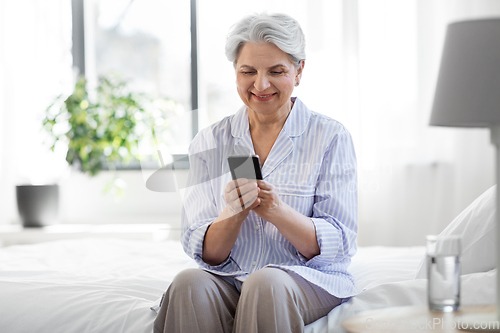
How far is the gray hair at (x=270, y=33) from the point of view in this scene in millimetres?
1279

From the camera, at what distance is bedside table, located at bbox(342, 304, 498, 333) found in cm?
79

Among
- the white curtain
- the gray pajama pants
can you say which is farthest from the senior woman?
the white curtain

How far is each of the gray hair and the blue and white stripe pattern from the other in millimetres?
197

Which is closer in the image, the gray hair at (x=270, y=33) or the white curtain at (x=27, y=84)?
the gray hair at (x=270, y=33)

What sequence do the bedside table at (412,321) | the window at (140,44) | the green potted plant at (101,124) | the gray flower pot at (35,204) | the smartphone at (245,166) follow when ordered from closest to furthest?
the bedside table at (412,321) < the smartphone at (245,166) < the gray flower pot at (35,204) < the green potted plant at (101,124) < the window at (140,44)

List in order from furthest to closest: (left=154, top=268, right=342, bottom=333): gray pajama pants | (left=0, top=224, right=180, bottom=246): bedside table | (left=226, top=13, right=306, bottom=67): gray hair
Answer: (left=0, top=224, right=180, bottom=246): bedside table < (left=226, top=13, right=306, bottom=67): gray hair < (left=154, top=268, right=342, bottom=333): gray pajama pants

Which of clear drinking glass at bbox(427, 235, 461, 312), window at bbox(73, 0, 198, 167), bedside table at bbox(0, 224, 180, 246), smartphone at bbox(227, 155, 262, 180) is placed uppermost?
window at bbox(73, 0, 198, 167)

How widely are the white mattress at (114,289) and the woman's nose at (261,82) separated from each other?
0.59 meters

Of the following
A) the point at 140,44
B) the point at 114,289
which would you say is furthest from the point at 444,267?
the point at 140,44

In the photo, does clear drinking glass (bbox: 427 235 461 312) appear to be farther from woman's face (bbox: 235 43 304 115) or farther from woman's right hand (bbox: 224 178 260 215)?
woman's face (bbox: 235 43 304 115)

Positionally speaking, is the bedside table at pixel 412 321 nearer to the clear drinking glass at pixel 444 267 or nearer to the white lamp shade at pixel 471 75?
the clear drinking glass at pixel 444 267

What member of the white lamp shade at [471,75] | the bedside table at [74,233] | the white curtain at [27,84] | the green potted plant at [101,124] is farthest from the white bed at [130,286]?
the white curtain at [27,84]

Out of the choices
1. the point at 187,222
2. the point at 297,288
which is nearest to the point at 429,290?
the point at 297,288

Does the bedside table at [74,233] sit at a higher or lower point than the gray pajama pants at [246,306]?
lower
